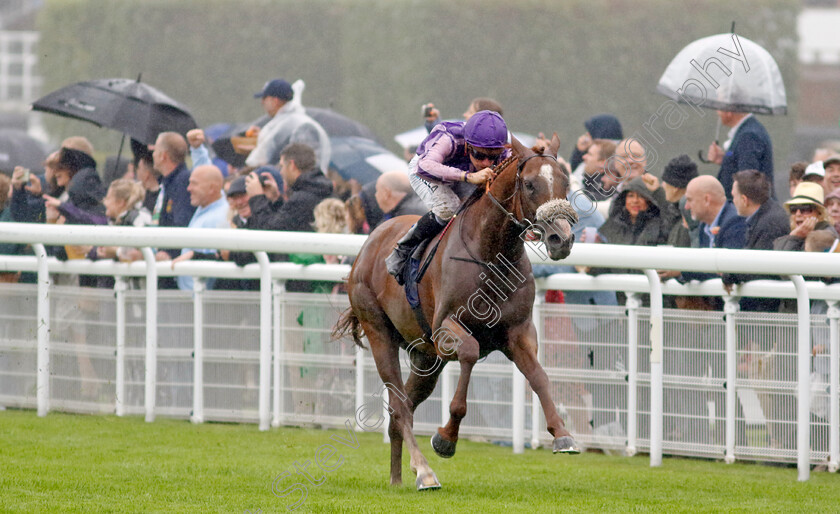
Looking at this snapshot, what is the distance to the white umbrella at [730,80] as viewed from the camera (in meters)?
8.59

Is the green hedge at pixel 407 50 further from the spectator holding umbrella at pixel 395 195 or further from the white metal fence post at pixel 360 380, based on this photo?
the white metal fence post at pixel 360 380

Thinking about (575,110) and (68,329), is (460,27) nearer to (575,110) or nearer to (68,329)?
(575,110)

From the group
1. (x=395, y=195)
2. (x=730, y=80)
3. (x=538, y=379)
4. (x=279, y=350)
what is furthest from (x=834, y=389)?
(x=279, y=350)

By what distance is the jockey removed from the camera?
584 centimetres

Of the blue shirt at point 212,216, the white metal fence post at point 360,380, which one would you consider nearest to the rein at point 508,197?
the white metal fence post at point 360,380

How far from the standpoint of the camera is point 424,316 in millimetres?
6230

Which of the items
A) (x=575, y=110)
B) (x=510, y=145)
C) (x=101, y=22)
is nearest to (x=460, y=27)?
(x=575, y=110)

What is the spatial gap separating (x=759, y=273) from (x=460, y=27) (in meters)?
30.0

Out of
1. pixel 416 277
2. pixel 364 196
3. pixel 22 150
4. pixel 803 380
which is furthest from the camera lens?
pixel 22 150

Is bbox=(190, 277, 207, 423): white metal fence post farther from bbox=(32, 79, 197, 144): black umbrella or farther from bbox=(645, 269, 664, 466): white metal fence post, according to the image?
bbox=(645, 269, 664, 466): white metal fence post

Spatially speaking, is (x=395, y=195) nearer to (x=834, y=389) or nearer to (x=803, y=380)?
(x=803, y=380)

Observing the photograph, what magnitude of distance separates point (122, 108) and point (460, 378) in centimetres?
572

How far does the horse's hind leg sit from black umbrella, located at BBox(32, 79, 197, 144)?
420cm

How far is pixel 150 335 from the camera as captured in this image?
816 centimetres
